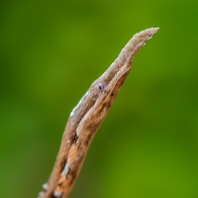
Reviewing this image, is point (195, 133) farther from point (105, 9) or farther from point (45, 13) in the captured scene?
point (45, 13)

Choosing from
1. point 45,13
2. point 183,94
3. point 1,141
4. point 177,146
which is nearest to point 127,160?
point 177,146

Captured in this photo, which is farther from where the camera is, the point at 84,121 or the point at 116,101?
the point at 116,101

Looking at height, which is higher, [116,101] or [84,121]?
[84,121]

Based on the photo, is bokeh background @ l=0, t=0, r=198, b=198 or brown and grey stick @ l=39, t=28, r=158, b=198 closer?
brown and grey stick @ l=39, t=28, r=158, b=198
